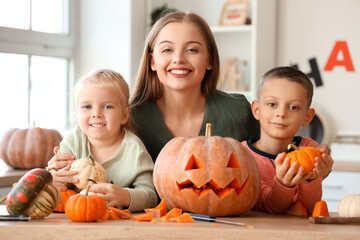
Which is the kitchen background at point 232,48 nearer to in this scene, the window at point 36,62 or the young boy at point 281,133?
the window at point 36,62

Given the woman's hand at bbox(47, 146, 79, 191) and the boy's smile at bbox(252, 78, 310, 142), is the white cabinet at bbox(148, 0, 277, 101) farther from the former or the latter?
the woman's hand at bbox(47, 146, 79, 191)

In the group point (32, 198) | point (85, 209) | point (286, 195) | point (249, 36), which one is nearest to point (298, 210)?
point (286, 195)

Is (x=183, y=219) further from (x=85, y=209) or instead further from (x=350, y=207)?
(x=350, y=207)

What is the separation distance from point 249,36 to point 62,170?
8.95 ft

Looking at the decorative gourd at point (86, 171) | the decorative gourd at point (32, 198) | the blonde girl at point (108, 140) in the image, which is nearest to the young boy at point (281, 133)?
the blonde girl at point (108, 140)

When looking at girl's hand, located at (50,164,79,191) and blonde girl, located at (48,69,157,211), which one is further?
blonde girl, located at (48,69,157,211)

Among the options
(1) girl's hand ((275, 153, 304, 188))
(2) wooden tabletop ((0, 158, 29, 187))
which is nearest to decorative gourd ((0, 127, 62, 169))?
(2) wooden tabletop ((0, 158, 29, 187))

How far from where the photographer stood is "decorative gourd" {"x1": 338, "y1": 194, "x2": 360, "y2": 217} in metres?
1.26

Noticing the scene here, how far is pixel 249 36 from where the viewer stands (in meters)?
3.97

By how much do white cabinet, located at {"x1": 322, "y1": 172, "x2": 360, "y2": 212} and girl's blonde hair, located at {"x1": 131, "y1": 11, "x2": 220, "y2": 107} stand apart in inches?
57.9

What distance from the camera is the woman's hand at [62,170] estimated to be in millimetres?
1447

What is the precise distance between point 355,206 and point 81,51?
2851 millimetres

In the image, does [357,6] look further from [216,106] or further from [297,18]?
[216,106]

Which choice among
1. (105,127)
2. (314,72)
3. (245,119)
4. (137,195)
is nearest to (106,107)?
(105,127)
